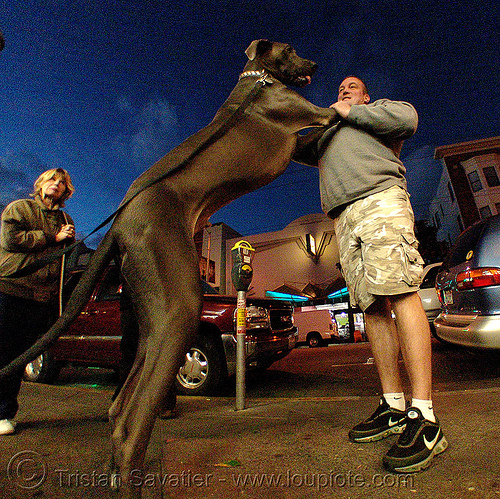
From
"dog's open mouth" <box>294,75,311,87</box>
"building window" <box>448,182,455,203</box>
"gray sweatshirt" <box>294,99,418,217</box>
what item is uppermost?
"building window" <box>448,182,455,203</box>

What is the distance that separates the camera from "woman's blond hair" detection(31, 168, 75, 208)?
2588 mm

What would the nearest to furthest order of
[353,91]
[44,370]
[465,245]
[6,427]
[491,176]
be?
[6,427] < [353,91] < [465,245] < [44,370] < [491,176]

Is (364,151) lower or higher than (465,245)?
higher

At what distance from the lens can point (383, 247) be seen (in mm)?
1736

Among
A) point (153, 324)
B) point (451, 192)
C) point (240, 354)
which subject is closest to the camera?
→ point (153, 324)

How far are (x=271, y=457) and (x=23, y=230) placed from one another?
2173mm

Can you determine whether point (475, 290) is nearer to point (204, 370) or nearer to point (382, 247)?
point (382, 247)

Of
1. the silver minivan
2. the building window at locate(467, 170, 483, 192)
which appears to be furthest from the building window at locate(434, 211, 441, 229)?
the silver minivan

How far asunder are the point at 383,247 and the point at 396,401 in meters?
0.89

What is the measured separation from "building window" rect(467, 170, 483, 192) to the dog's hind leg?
26862 mm

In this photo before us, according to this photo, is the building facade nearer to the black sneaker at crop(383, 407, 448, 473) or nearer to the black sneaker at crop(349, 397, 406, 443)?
the black sneaker at crop(349, 397, 406, 443)

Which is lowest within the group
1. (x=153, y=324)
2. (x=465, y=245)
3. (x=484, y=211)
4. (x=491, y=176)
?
(x=153, y=324)

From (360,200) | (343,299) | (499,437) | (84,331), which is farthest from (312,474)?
(343,299)

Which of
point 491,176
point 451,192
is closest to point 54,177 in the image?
point 491,176
